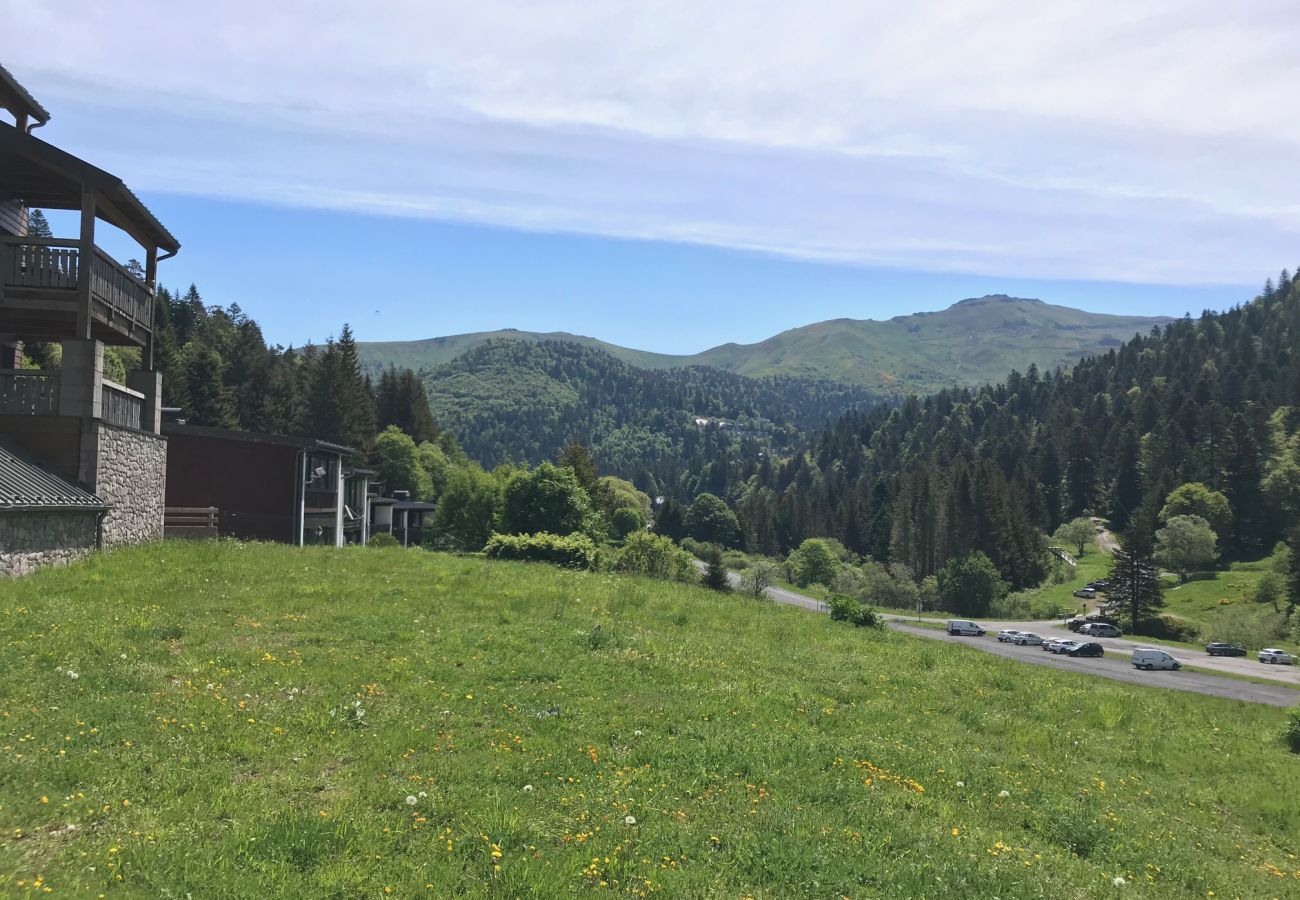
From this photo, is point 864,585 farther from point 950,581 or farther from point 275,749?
point 275,749

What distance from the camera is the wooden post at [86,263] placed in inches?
833

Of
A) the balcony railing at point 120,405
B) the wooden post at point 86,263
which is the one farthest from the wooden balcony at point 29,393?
the wooden post at point 86,263

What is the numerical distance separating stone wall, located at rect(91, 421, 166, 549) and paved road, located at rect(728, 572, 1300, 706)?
26609mm

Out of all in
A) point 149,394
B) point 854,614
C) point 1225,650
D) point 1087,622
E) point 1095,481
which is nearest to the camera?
point 149,394

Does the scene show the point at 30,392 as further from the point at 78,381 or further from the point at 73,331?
the point at 73,331

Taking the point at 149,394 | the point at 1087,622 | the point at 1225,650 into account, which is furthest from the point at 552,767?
the point at 1087,622

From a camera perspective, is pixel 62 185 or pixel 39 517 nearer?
pixel 39 517

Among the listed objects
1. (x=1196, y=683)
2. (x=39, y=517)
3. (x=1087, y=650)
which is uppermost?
(x=39, y=517)

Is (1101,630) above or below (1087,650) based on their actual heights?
below

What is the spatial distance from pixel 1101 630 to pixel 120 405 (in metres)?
100

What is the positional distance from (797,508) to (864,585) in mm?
61373

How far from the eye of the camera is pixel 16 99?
23516mm

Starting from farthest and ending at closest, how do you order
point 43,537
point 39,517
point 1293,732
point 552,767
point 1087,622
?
point 1087,622 → point 43,537 → point 39,517 → point 1293,732 → point 552,767

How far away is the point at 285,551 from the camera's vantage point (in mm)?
26594
